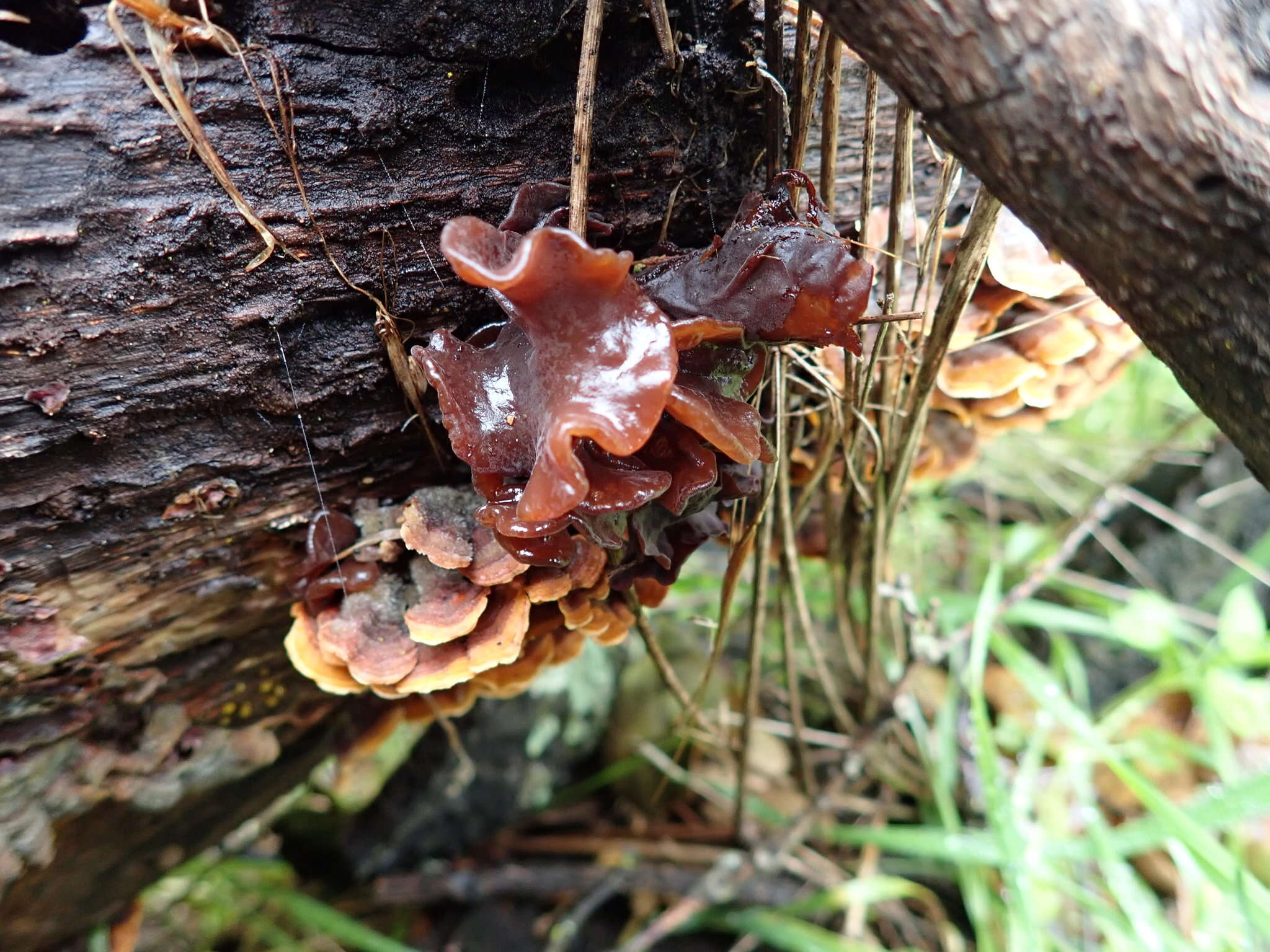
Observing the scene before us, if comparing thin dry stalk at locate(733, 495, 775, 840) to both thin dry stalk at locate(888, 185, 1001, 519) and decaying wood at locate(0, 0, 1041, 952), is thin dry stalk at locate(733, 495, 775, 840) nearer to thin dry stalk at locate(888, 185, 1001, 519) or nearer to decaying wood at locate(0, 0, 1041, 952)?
thin dry stalk at locate(888, 185, 1001, 519)

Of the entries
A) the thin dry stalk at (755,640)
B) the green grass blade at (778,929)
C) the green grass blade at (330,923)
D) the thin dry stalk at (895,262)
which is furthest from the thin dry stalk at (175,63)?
the green grass blade at (778,929)

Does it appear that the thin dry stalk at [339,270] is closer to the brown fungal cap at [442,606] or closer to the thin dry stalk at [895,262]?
the brown fungal cap at [442,606]

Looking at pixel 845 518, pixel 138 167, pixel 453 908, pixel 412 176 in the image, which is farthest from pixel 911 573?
pixel 138 167

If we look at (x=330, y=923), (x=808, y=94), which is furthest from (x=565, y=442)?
(x=330, y=923)

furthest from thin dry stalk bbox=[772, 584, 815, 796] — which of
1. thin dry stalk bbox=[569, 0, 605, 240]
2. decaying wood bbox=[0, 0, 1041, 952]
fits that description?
thin dry stalk bbox=[569, 0, 605, 240]

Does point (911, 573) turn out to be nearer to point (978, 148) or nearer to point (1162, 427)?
point (1162, 427)
